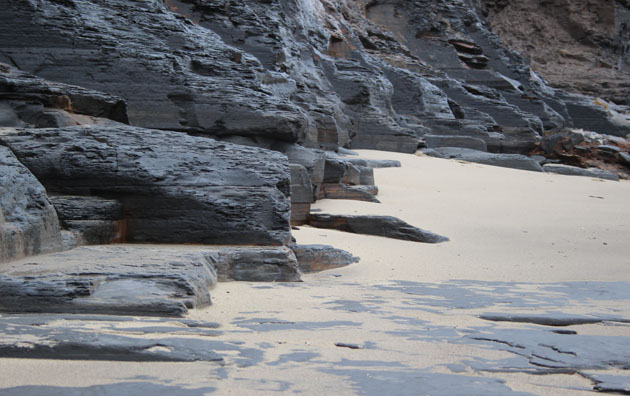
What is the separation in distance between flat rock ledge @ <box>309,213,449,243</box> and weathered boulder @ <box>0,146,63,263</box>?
9.48 feet

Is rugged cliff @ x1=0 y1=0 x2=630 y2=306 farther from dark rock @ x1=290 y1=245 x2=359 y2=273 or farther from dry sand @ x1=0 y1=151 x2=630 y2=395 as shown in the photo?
dry sand @ x1=0 y1=151 x2=630 y2=395

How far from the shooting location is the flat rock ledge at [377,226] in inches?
229

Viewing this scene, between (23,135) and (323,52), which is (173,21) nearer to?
(23,135)

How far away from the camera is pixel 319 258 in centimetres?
449

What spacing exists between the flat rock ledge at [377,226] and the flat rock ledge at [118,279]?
2387 millimetres

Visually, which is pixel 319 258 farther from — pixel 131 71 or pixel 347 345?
pixel 131 71

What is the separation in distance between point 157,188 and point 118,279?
52.5 inches

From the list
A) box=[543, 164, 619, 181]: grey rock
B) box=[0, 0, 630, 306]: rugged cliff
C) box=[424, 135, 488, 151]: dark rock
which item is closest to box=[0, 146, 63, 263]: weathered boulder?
box=[0, 0, 630, 306]: rugged cliff

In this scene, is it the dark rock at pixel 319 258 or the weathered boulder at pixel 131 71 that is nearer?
the dark rock at pixel 319 258

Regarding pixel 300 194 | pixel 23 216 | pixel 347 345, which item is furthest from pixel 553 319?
pixel 300 194

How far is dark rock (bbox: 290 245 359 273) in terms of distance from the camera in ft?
14.4

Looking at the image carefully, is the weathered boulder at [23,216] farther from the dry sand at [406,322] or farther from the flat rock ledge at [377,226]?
the flat rock ledge at [377,226]

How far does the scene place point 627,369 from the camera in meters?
1.95

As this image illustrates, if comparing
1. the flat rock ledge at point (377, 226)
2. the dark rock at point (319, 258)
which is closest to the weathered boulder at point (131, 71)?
the flat rock ledge at point (377, 226)
